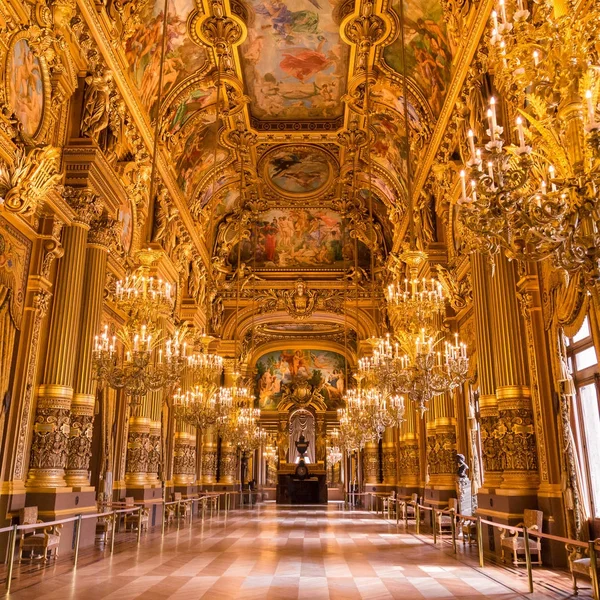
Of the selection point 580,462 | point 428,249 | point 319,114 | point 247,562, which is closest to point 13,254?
point 247,562

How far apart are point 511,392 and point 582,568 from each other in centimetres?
359

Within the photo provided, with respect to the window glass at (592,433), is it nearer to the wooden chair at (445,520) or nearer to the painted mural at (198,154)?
the wooden chair at (445,520)

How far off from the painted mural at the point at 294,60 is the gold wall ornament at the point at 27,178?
775cm

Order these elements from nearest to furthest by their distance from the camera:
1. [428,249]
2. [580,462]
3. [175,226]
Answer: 1. [580,462]
2. [428,249]
3. [175,226]

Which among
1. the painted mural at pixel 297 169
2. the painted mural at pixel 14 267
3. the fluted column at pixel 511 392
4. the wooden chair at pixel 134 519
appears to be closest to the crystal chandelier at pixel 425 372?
the fluted column at pixel 511 392

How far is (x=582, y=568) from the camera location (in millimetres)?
6488

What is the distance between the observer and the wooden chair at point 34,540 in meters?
8.69

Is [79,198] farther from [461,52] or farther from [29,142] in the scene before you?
[461,52]

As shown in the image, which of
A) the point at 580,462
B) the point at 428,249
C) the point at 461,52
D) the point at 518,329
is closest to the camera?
the point at 580,462

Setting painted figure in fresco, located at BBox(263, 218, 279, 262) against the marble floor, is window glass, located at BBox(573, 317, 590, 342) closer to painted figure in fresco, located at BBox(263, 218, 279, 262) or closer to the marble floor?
the marble floor

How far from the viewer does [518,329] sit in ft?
33.0

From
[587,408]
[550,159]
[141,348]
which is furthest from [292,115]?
[550,159]

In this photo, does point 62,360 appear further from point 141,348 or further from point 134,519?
point 134,519

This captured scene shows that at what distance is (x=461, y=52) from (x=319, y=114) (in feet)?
22.8
